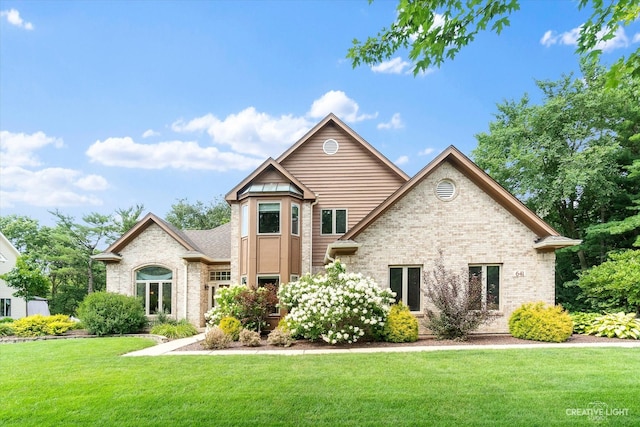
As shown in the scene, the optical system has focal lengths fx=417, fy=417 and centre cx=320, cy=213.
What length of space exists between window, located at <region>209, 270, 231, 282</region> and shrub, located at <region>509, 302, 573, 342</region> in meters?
12.3

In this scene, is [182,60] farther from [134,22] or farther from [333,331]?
[333,331]

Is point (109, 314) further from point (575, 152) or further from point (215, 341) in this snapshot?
point (575, 152)

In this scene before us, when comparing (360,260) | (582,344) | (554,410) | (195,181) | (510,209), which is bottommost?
(582,344)

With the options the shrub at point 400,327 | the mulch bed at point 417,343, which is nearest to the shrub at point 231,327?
the mulch bed at point 417,343

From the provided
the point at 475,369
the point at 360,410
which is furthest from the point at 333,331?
the point at 360,410

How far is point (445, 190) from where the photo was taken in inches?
560

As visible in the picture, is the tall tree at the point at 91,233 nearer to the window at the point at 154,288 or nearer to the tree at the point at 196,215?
the tree at the point at 196,215

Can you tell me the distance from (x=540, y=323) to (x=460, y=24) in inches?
399

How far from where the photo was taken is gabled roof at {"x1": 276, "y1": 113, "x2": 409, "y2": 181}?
18094mm

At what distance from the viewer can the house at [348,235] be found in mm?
13852

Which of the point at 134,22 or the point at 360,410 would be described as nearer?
the point at 360,410

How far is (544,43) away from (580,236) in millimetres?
11100

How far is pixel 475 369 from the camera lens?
8195mm

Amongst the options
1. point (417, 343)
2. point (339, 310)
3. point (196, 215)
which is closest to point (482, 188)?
point (417, 343)
